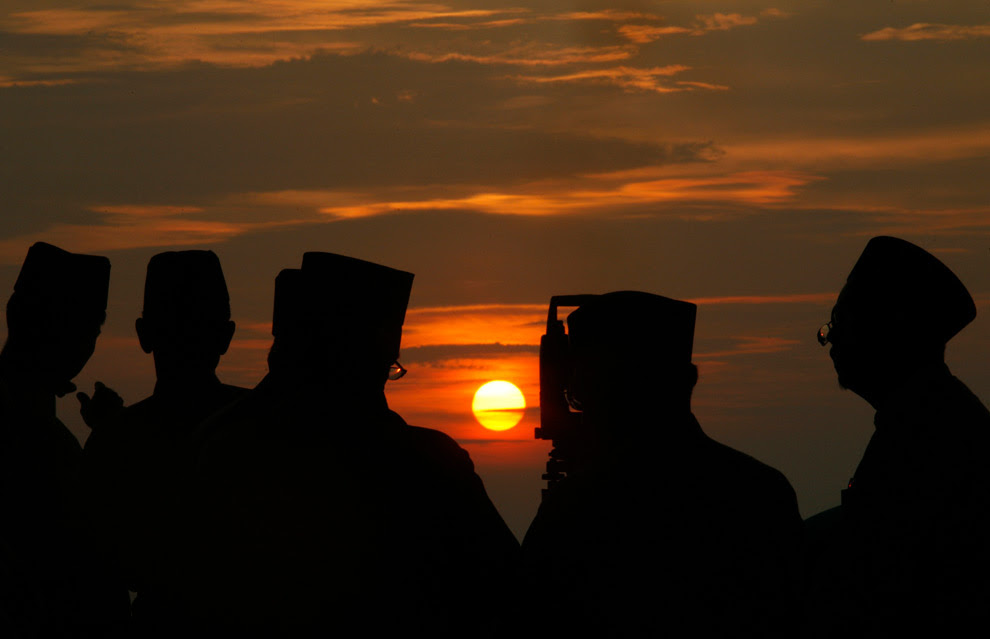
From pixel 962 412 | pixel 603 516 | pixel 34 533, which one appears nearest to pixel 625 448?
pixel 603 516

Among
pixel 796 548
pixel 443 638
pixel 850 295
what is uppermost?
pixel 850 295

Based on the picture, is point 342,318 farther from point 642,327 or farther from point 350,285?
point 642,327

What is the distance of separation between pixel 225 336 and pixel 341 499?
2.77m

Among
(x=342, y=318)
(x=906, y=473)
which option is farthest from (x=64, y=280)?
(x=906, y=473)

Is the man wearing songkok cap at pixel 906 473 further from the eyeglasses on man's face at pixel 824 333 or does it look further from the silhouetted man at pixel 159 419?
the silhouetted man at pixel 159 419

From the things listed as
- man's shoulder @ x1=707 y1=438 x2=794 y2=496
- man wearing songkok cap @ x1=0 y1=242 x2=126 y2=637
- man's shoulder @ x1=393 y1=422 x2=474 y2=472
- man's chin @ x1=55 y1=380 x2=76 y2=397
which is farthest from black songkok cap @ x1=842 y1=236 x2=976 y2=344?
man's chin @ x1=55 y1=380 x2=76 y2=397

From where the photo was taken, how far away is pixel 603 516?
6590 millimetres

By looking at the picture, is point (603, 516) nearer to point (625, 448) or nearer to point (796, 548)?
point (625, 448)

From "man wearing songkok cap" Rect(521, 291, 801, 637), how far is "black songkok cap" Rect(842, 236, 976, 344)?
34.7 inches

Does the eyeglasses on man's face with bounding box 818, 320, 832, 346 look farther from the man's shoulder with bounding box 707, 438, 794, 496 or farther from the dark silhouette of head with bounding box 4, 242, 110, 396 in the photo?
the dark silhouette of head with bounding box 4, 242, 110, 396

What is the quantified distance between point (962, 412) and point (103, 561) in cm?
489

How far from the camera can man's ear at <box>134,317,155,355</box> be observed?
8945 millimetres

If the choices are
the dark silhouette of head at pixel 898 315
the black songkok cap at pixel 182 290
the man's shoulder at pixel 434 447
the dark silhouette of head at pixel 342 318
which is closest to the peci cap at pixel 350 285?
the dark silhouette of head at pixel 342 318

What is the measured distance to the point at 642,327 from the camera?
660cm
